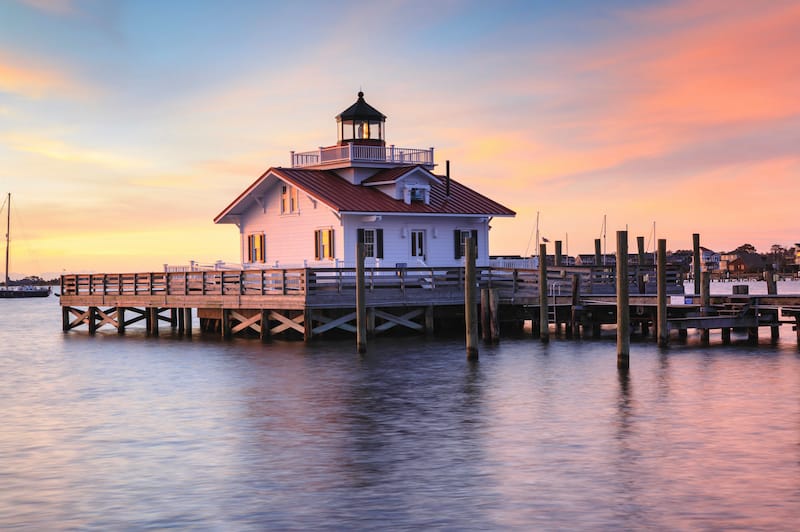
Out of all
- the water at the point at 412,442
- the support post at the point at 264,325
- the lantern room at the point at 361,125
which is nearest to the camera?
the water at the point at 412,442

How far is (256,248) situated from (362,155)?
22.8ft

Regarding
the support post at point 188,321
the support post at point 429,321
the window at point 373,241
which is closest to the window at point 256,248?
the support post at point 188,321

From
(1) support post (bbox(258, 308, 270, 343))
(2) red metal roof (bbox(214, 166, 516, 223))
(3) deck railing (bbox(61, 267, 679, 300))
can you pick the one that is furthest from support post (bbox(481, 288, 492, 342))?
(1) support post (bbox(258, 308, 270, 343))

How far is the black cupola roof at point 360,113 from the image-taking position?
4812cm

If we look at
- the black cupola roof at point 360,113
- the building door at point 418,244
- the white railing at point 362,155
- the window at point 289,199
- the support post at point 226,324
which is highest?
the black cupola roof at point 360,113

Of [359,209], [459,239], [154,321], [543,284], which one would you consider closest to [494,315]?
[543,284]

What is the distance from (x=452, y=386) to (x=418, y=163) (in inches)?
879

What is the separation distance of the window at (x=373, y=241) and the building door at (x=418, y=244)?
1914mm

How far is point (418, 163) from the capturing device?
162 ft

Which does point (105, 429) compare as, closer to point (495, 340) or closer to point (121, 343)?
point (495, 340)

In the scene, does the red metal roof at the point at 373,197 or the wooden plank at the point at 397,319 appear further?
the red metal roof at the point at 373,197

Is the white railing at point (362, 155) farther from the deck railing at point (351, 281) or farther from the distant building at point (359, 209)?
the deck railing at point (351, 281)

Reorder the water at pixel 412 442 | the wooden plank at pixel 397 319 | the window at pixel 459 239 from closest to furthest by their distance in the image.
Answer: the water at pixel 412 442
the wooden plank at pixel 397 319
the window at pixel 459 239

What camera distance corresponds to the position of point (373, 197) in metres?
46.1
